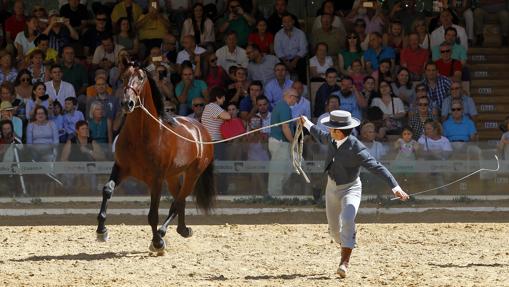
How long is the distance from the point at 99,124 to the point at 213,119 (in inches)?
73.1

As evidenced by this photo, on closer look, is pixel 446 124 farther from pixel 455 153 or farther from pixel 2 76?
pixel 2 76

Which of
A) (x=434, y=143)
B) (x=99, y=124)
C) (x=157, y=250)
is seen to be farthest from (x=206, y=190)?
(x=434, y=143)

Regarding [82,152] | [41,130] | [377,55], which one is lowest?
[82,152]

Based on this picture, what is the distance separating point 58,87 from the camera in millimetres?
18328

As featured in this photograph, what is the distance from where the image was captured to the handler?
35.3 feet

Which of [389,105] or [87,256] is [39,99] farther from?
[87,256]

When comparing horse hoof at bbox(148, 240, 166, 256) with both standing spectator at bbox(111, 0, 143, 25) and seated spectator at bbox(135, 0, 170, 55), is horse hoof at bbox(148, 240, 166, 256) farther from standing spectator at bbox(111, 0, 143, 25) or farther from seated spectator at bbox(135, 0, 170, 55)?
standing spectator at bbox(111, 0, 143, 25)

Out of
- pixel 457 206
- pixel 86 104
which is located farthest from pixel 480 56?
pixel 86 104

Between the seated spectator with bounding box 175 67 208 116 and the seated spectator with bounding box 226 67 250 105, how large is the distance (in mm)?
399

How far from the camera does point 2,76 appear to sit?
746 inches

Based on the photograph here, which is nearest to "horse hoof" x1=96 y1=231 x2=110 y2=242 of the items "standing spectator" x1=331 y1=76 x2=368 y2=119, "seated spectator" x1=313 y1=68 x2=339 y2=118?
"standing spectator" x1=331 y1=76 x2=368 y2=119

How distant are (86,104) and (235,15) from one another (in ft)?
12.0

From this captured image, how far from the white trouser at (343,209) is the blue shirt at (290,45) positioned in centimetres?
874

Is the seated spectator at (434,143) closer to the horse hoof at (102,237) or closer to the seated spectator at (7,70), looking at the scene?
the horse hoof at (102,237)
